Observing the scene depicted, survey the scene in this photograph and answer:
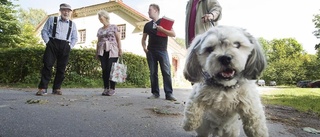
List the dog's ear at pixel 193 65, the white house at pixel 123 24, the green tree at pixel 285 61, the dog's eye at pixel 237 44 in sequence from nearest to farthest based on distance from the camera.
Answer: the dog's eye at pixel 237 44, the dog's ear at pixel 193 65, the white house at pixel 123 24, the green tree at pixel 285 61

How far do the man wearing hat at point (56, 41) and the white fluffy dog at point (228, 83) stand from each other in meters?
5.25

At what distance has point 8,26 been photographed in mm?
22141

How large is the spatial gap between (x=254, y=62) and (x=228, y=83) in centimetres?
40

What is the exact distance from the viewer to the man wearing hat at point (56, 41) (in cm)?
697

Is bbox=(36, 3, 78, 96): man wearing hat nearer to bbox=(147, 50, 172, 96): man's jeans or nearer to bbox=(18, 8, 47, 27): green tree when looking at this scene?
bbox=(147, 50, 172, 96): man's jeans

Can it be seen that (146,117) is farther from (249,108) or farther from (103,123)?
(249,108)

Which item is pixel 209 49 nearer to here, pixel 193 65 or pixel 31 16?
pixel 193 65

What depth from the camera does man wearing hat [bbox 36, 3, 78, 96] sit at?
6973 millimetres

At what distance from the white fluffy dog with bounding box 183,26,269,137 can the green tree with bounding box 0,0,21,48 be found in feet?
75.1

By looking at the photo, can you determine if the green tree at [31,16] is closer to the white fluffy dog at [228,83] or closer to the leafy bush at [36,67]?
the leafy bush at [36,67]

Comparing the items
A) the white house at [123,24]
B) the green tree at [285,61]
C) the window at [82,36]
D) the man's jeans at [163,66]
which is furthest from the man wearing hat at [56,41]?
the green tree at [285,61]

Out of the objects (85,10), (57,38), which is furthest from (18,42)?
(57,38)

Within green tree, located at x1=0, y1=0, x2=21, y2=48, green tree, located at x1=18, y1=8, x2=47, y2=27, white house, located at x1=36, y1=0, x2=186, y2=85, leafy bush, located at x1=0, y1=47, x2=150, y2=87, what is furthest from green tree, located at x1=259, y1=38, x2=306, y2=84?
leafy bush, located at x1=0, y1=47, x2=150, y2=87

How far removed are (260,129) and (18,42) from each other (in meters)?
24.4
